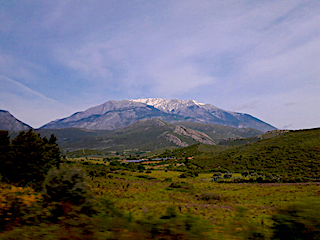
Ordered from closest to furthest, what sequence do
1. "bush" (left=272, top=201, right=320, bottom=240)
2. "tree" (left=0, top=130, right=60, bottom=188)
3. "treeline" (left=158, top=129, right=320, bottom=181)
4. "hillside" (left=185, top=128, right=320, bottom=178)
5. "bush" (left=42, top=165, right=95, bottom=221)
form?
"bush" (left=272, top=201, right=320, bottom=240)
"bush" (left=42, top=165, right=95, bottom=221)
"tree" (left=0, top=130, right=60, bottom=188)
"treeline" (left=158, top=129, right=320, bottom=181)
"hillside" (left=185, top=128, right=320, bottom=178)

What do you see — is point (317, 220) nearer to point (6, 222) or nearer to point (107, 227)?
point (107, 227)

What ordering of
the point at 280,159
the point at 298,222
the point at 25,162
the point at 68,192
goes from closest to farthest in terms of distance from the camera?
the point at 298,222 < the point at 68,192 < the point at 25,162 < the point at 280,159

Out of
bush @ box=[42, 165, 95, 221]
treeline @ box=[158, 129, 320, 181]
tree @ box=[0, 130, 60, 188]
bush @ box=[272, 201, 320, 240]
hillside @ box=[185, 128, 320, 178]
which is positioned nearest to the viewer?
bush @ box=[272, 201, 320, 240]

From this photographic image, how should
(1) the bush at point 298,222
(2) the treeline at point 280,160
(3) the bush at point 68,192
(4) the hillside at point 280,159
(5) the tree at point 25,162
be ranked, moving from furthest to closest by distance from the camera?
1. (4) the hillside at point 280,159
2. (2) the treeline at point 280,160
3. (5) the tree at point 25,162
4. (3) the bush at point 68,192
5. (1) the bush at point 298,222

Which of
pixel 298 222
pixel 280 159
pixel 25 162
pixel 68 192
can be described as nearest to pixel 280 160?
pixel 280 159

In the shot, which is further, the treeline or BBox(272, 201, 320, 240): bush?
the treeline

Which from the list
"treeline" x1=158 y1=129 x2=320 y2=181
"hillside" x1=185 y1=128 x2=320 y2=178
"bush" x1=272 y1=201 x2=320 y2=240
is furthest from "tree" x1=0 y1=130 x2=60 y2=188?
"hillside" x1=185 y1=128 x2=320 y2=178

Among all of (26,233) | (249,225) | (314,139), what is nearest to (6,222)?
(26,233)

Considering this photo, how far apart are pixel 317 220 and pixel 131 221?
6075 millimetres

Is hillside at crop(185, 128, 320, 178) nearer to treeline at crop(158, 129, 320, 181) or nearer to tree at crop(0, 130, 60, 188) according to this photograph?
treeline at crop(158, 129, 320, 181)

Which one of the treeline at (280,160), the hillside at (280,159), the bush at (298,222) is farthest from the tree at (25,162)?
the hillside at (280,159)

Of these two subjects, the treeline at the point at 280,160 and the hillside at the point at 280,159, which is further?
the hillside at the point at 280,159

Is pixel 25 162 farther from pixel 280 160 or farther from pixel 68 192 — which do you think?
pixel 280 160

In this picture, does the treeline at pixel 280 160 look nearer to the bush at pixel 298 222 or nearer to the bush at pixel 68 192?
the bush at pixel 298 222
